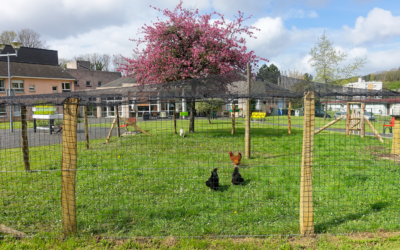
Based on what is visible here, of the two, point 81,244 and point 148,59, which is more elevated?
point 148,59

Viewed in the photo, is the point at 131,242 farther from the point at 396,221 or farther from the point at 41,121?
the point at 41,121

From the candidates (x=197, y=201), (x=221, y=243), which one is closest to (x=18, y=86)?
(x=197, y=201)

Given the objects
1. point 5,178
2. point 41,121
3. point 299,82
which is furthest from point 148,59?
point 41,121

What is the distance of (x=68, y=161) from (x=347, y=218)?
3985mm

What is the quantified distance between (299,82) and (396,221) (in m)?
4.72

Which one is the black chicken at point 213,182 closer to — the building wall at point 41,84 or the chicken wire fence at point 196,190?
the chicken wire fence at point 196,190

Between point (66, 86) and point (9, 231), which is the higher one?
point (66, 86)

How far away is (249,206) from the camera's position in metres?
4.38

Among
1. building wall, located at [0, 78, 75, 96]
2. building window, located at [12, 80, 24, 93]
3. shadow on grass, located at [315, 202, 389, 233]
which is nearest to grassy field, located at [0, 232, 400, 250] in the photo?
shadow on grass, located at [315, 202, 389, 233]

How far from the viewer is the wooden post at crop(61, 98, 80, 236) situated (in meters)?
3.47

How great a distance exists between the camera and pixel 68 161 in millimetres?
3498

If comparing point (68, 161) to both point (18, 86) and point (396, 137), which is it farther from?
point (18, 86)

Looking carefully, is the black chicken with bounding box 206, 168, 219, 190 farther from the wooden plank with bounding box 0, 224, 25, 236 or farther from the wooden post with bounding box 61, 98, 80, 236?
the wooden plank with bounding box 0, 224, 25, 236

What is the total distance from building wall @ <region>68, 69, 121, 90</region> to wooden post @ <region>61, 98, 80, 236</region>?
144 ft
